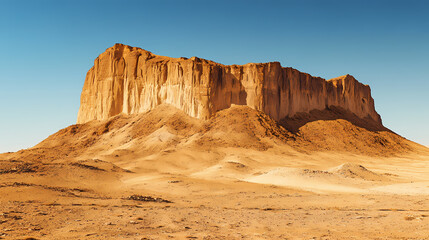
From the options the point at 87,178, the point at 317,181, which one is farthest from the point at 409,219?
the point at 87,178

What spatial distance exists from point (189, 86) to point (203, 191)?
27674 millimetres

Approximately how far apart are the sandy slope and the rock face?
2960mm

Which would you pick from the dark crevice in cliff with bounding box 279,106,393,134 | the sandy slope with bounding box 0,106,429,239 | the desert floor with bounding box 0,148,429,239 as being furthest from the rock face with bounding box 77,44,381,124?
the desert floor with bounding box 0,148,429,239

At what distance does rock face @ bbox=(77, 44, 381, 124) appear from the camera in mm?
42750

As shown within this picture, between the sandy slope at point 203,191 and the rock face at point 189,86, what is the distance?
117 inches

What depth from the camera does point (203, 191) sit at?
52.7ft

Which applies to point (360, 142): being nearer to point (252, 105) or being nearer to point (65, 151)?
point (252, 105)

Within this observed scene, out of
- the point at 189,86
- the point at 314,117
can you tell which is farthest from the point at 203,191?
the point at 314,117

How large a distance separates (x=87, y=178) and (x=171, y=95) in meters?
26.9

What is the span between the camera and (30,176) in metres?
15.9

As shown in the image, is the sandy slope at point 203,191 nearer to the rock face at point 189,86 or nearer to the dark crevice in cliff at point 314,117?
the rock face at point 189,86

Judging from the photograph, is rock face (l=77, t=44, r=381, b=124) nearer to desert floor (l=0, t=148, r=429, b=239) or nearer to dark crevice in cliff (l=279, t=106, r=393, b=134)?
dark crevice in cliff (l=279, t=106, r=393, b=134)

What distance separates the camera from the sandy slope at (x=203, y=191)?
27.9 ft

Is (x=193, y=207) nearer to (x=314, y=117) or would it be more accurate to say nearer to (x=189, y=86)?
(x=189, y=86)
